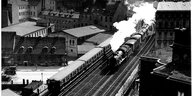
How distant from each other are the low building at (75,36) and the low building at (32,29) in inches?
217

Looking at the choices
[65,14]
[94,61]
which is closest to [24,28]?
[65,14]

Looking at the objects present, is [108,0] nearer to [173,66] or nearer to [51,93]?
[51,93]

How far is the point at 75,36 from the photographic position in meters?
73.4

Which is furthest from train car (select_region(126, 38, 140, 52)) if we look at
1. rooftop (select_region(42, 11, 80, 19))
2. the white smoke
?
rooftop (select_region(42, 11, 80, 19))

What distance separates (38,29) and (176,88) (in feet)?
220

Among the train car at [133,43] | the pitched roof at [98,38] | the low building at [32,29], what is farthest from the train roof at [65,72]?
the low building at [32,29]

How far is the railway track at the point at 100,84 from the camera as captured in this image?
4288cm

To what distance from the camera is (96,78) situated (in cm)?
4916

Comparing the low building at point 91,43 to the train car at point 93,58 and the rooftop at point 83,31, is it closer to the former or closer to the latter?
→ the rooftop at point 83,31

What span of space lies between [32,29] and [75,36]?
48.8 feet

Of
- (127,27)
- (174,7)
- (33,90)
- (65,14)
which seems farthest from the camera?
(65,14)

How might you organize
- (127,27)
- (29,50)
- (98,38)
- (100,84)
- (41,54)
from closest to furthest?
(100,84) < (41,54) < (29,50) < (127,27) < (98,38)

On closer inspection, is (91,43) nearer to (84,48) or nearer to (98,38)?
(98,38)

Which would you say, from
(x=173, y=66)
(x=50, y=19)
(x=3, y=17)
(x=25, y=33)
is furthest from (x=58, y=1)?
(x=173, y=66)
